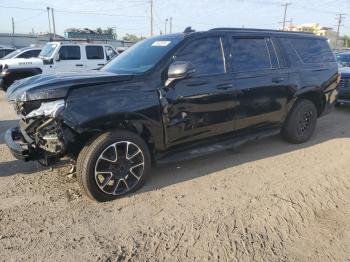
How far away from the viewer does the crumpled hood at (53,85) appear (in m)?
3.49

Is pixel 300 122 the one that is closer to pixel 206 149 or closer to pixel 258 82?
pixel 258 82

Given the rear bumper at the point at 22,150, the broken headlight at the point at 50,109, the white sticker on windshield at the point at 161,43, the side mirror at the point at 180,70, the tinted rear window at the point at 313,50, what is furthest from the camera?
the tinted rear window at the point at 313,50

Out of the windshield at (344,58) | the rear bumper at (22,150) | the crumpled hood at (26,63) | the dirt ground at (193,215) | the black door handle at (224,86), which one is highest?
the windshield at (344,58)

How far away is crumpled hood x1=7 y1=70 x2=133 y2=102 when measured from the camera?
3.49 m

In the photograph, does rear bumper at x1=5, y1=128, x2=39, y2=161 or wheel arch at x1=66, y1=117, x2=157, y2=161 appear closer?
wheel arch at x1=66, y1=117, x2=157, y2=161

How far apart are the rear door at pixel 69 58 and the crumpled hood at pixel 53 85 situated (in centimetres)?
925

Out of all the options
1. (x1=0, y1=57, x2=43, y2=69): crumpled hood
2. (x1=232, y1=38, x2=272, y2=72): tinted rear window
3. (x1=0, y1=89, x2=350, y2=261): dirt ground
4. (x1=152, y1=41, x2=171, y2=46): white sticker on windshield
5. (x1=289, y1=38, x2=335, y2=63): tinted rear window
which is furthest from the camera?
(x1=0, y1=57, x2=43, y2=69): crumpled hood

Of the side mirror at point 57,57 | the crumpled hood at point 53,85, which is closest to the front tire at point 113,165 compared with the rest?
the crumpled hood at point 53,85

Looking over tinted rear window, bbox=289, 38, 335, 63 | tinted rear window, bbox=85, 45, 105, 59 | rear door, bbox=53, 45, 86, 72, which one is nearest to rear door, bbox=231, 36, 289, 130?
tinted rear window, bbox=289, 38, 335, 63

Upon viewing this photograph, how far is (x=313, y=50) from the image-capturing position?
238 inches

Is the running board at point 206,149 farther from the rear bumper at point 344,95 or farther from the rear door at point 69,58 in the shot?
the rear door at point 69,58

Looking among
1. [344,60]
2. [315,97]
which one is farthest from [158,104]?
[344,60]

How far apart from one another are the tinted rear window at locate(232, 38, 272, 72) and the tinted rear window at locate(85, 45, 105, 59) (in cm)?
949

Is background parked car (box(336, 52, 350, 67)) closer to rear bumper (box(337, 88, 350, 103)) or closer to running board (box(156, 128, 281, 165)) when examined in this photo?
rear bumper (box(337, 88, 350, 103))
